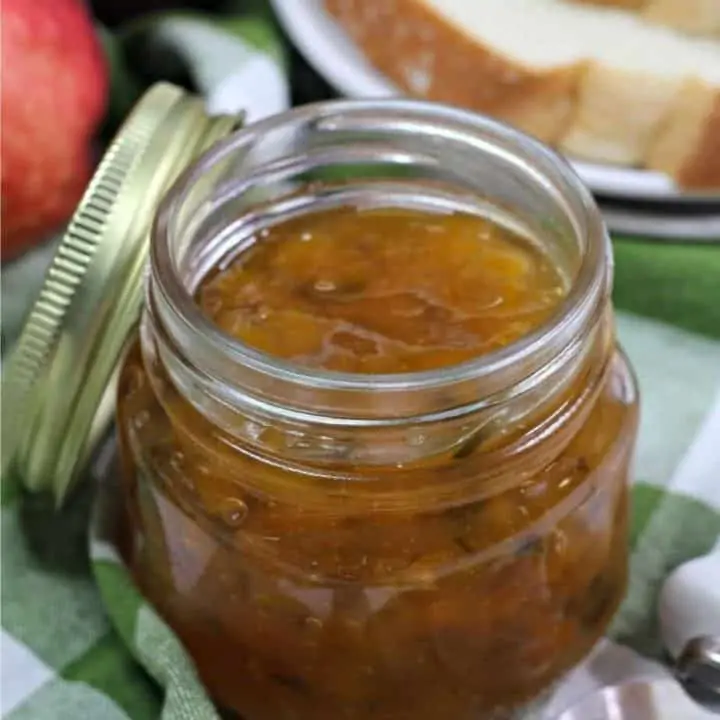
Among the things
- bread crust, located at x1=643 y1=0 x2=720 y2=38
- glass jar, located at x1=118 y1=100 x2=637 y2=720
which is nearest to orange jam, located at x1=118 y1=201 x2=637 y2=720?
glass jar, located at x1=118 y1=100 x2=637 y2=720

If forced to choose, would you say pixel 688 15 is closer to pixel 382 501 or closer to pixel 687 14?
pixel 687 14

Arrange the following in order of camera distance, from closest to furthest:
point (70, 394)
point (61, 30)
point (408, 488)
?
point (408, 488) < point (70, 394) < point (61, 30)

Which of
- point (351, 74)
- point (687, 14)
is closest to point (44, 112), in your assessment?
point (351, 74)

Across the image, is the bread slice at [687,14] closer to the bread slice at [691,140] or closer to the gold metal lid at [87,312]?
the bread slice at [691,140]

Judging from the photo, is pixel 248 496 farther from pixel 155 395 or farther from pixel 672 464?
pixel 672 464

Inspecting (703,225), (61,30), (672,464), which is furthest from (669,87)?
(61,30)

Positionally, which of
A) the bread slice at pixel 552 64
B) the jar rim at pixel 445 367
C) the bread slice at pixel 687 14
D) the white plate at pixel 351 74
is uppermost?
the jar rim at pixel 445 367

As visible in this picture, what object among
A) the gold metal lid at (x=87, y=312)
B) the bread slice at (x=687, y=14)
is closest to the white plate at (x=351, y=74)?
the bread slice at (x=687, y=14)
